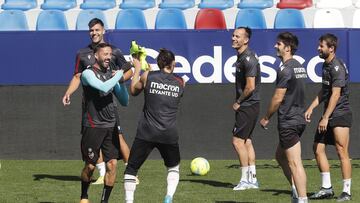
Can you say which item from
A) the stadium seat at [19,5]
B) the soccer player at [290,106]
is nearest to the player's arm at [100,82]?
the soccer player at [290,106]

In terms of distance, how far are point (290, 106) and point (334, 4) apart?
11.5 meters

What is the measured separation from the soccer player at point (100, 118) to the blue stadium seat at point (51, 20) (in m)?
9.48

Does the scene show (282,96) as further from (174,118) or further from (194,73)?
(194,73)

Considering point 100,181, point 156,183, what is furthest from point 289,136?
point 100,181

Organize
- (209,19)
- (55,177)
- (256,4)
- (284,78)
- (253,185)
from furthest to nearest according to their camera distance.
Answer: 1. (256,4)
2. (209,19)
3. (55,177)
4. (253,185)
5. (284,78)

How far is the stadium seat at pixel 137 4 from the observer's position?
22073 millimetres

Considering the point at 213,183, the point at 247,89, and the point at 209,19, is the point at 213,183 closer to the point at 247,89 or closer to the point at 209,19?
the point at 247,89

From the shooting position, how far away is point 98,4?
873 inches

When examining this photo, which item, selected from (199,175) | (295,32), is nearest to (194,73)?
(295,32)

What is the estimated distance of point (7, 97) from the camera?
17625mm

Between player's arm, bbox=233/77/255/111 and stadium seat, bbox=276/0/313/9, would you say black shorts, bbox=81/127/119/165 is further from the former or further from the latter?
stadium seat, bbox=276/0/313/9

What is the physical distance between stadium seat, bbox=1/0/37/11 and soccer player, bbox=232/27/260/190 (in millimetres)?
9694

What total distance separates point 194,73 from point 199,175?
311 centimetres

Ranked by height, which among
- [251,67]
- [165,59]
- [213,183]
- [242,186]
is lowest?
[213,183]
